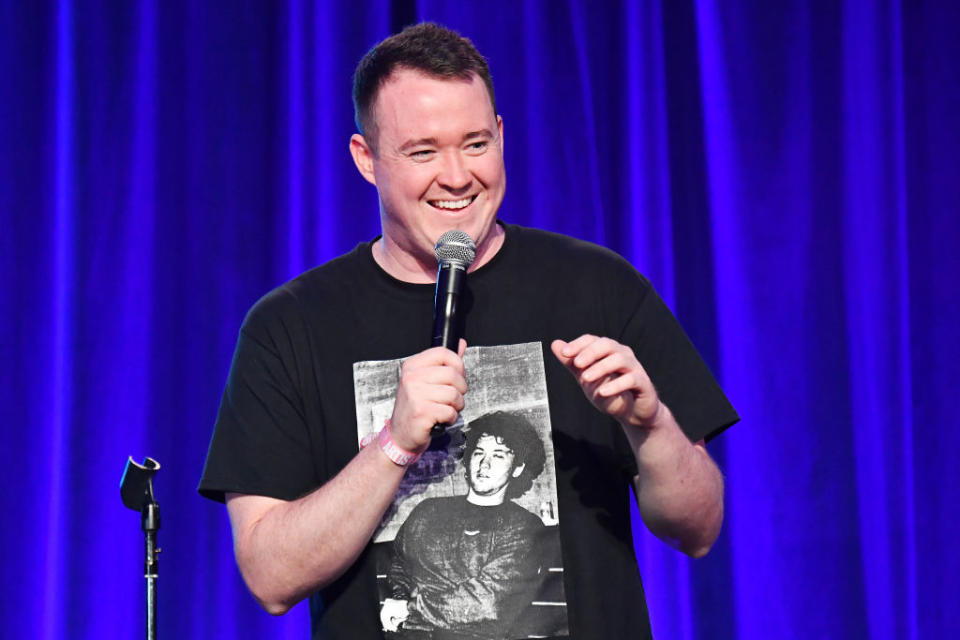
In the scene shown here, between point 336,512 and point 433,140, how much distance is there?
554mm

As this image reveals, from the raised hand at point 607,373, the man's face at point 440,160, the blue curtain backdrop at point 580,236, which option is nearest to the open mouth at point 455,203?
the man's face at point 440,160

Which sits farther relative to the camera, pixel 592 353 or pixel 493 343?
pixel 493 343

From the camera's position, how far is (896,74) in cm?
280

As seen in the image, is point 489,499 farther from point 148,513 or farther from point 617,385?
point 148,513

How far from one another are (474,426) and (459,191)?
0.34 m

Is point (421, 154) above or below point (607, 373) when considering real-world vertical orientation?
above

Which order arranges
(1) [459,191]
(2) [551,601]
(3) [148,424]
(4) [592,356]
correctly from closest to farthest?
(4) [592,356] < (2) [551,601] < (1) [459,191] < (3) [148,424]

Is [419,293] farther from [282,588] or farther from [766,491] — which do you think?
[766,491]

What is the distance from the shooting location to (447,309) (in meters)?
1.32

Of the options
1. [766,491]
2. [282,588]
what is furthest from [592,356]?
[766,491]

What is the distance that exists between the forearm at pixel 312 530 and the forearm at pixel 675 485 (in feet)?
1.06

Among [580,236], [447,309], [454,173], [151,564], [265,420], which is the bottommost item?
[151,564]

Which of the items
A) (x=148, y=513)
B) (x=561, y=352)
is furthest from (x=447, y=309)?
(x=148, y=513)

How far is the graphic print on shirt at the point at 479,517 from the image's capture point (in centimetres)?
139
